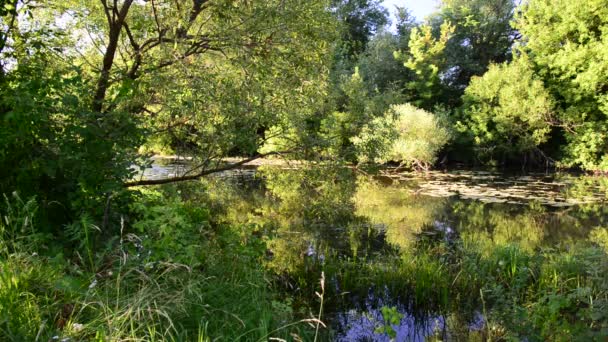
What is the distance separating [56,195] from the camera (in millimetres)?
4027

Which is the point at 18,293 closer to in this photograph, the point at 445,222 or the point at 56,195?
the point at 56,195

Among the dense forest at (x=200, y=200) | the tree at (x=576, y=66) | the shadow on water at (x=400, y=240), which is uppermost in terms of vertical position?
the tree at (x=576, y=66)

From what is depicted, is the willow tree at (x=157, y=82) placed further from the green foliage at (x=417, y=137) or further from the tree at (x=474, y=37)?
the tree at (x=474, y=37)

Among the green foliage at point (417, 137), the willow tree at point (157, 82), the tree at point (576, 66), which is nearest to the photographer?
the willow tree at point (157, 82)

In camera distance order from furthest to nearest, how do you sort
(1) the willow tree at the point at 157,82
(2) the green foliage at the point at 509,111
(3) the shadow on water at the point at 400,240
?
1. (2) the green foliage at the point at 509,111
2. (3) the shadow on water at the point at 400,240
3. (1) the willow tree at the point at 157,82

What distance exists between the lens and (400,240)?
9086 millimetres

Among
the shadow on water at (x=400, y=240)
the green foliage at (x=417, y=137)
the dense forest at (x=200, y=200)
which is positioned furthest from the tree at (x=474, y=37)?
the dense forest at (x=200, y=200)

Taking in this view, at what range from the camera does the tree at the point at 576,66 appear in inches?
840

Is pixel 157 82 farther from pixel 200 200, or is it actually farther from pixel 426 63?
pixel 426 63

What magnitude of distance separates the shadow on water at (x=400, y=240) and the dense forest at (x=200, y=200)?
5cm

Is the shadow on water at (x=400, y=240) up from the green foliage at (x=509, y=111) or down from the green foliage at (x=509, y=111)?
down

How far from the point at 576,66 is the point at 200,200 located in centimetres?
2194

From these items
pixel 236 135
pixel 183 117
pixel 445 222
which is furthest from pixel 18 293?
pixel 445 222

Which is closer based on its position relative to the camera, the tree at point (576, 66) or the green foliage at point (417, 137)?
the green foliage at point (417, 137)
